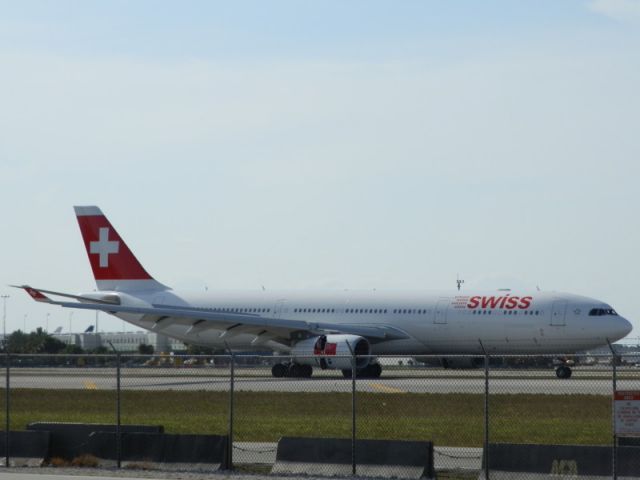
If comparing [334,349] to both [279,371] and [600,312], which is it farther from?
[600,312]

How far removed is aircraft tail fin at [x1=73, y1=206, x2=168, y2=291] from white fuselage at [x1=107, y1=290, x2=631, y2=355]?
11.9ft

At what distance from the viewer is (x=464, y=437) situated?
2366 cm

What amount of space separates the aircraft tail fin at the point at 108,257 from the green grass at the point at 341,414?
2141 centimetres

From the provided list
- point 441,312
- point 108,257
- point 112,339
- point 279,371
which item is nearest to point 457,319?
point 441,312

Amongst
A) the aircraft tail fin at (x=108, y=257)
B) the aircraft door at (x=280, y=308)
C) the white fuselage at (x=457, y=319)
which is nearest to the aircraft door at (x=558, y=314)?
the white fuselage at (x=457, y=319)

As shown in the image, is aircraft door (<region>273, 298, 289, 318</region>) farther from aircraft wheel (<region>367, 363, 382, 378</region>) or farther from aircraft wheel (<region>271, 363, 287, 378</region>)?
aircraft wheel (<region>367, 363, 382, 378</region>)

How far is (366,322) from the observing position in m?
50.6

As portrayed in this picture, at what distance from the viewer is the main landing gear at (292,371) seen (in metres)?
47.2

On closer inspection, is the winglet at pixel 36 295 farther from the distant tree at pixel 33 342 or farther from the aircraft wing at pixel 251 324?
the distant tree at pixel 33 342

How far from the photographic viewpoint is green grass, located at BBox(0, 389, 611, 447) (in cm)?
2411

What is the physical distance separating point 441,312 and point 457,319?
776mm

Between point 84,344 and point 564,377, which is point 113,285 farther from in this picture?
point 84,344

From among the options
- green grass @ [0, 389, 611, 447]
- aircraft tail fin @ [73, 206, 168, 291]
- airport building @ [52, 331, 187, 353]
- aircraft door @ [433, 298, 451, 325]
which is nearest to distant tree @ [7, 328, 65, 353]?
airport building @ [52, 331, 187, 353]

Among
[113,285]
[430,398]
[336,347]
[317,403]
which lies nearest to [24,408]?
[317,403]
